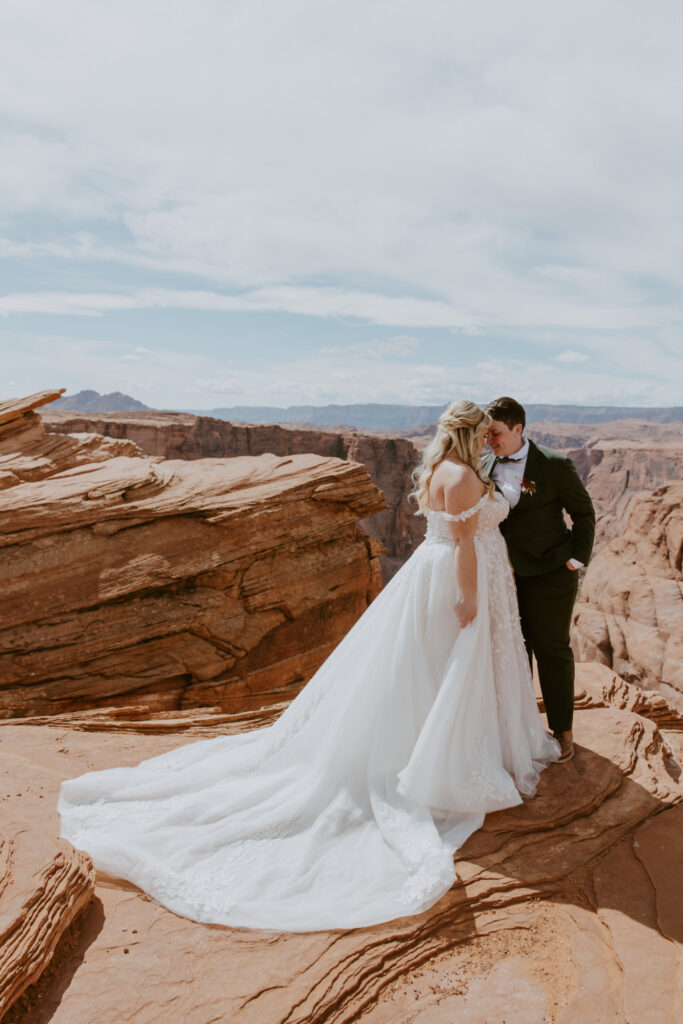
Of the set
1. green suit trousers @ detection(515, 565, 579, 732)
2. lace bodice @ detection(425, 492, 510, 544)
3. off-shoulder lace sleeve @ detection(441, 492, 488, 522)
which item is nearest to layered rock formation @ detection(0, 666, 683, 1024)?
green suit trousers @ detection(515, 565, 579, 732)

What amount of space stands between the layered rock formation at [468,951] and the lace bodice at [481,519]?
198 cm

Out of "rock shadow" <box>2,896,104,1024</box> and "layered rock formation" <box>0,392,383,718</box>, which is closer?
"rock shadow" <box>2,896,104,1024</box>

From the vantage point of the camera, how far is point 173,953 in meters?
3.42

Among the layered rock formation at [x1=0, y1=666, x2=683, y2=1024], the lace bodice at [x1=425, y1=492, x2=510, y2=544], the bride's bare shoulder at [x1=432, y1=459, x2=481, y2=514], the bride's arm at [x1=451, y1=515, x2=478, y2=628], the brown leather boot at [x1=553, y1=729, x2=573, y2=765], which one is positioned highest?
the bride's bare shoulder at [x1=432, y1=459, x2=481, y2=514]

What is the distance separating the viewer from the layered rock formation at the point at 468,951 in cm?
310

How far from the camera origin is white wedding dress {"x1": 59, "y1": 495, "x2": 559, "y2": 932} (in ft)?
12.6

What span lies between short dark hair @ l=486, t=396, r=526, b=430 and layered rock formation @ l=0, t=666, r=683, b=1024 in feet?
9.16

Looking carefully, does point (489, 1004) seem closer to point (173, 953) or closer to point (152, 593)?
point (173, 953)

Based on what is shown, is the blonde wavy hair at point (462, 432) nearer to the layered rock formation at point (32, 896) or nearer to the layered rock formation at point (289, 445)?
the layered rock formation at point (32, 896)

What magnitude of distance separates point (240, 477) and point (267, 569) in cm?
160

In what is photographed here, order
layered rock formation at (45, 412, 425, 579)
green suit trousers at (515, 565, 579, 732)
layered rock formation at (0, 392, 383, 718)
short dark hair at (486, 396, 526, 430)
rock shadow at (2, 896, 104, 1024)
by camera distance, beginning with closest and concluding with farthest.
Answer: rock shadow at (2, 896, 104, 1024)
short dark hair at (486, 396, 526, 430)
green suit trousers at (515, 565, 579, 732)
layered rock formation at (0, 392, 383, 718)
layered rock formation at (45, 412, 425, 579)

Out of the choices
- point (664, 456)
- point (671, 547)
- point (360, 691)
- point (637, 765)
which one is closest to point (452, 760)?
point (360, 691)

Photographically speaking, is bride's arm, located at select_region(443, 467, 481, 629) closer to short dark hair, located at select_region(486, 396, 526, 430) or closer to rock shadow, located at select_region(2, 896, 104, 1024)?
short dark hair, located at select_region(486, 396, 526, 430)

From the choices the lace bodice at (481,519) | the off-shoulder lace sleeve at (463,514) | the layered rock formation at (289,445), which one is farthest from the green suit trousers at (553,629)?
the layered rock formation at (289,445)
